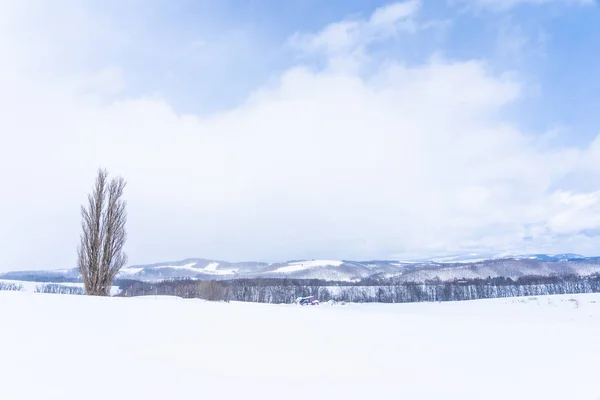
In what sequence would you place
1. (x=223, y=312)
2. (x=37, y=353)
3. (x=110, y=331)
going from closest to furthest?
(x=37, y=353) < (x=110, y=331) < (x=223, y=312)

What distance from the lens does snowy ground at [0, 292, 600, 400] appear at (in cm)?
396

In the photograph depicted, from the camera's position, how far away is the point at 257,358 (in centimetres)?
510

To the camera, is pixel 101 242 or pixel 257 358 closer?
pixel 257 358

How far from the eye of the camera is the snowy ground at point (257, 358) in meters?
3.96

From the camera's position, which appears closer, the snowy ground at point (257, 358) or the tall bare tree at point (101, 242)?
the snowy ground at point (257, 358)

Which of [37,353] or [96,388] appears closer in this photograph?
[96,388]

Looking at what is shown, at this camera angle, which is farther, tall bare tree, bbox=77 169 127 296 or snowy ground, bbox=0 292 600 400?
tall bare tree, bbox=77 169 127 296

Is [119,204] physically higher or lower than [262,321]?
higher

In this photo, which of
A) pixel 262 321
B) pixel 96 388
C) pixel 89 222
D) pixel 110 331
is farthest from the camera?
pixel 89 222

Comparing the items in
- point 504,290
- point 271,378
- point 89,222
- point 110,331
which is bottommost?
point 504,290

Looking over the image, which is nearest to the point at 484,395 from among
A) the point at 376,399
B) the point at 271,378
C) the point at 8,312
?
the point at 376,399

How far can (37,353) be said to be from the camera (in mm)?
4359

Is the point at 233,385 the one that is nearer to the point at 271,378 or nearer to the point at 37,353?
the point at 271,378

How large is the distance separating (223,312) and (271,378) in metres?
4.26
